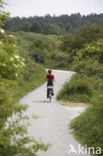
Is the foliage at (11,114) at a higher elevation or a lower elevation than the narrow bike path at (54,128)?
higher

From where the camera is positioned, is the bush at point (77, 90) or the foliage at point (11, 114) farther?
the bush at point (77, 90)

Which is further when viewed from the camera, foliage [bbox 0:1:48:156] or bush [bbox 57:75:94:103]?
bush [bbox 57:75:94:103]

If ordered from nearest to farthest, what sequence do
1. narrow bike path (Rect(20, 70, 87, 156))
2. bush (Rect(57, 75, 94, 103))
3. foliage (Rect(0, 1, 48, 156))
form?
foliage (Rect(0, 1, 48, 156)) < narrow bike path (Rect(20, 70, 87, 156)) < bush (Rect(57, 75, 94, 103))

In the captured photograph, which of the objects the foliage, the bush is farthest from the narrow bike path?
the bush

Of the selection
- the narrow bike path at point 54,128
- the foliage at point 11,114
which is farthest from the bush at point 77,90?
the foliage at point 11,114

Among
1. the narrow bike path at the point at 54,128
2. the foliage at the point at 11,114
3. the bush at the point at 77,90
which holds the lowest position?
the narrow bike path at the point at 54,128

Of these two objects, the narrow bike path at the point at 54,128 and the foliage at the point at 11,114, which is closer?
the foliage at the point at 11,114

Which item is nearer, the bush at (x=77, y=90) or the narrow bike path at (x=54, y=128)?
the narrow bike path at (x=54, y=128)

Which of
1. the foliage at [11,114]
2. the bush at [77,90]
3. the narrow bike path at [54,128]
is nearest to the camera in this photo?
the foliage at [11,114]

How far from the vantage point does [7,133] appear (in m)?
4.73

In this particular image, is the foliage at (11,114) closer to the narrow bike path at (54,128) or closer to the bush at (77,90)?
the narrow bike path at (54,128)

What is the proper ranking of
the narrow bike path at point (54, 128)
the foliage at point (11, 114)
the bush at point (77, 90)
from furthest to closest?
1. the bush at point (77, 90)
2. the narrow bike path at point (54, 128)
3. the foliage at point (11, 114)

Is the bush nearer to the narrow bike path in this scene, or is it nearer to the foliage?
the narrow bike path

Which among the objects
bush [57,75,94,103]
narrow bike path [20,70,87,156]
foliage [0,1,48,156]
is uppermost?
foliage [0,1,48,156]
